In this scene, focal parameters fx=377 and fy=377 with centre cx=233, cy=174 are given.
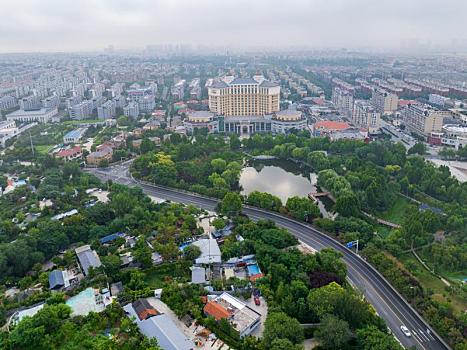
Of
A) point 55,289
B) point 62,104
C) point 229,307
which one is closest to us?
point 229,307

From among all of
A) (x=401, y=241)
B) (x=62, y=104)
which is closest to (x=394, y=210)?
(x=401, y=241)

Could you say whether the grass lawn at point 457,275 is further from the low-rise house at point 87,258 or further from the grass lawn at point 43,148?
the grass lawn at point 43,148

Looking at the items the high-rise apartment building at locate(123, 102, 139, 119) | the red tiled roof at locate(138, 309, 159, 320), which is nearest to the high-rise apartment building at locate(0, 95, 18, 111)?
the high-rise apartment building at locate(123, 102, 139, 119)

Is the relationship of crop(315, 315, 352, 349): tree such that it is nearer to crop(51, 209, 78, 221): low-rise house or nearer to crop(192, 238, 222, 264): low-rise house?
crop(192, 238, 222, 264): low-rise house

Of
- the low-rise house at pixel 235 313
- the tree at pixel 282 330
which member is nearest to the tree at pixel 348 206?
the low-rise house at pixel 235 313

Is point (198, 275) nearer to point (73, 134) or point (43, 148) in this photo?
point (43, 148)

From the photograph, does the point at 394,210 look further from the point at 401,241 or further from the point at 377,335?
the point at 377,335
